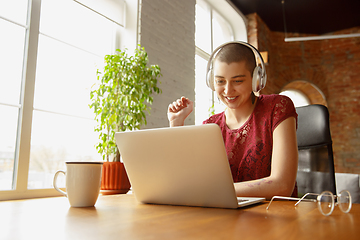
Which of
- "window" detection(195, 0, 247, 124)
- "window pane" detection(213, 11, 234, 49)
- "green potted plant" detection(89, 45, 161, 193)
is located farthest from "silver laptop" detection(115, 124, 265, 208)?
"window pane" detection(213, 11, 234, 49)

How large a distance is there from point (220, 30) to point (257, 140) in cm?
432

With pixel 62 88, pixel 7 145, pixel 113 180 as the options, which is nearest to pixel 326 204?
pixel 113 180

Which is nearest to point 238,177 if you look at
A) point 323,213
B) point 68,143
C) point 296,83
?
point 323,213

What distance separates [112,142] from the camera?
214cm

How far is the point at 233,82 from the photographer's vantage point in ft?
4.74

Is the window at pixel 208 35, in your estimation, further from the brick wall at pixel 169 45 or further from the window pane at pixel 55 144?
the window pane at pixel 55 144

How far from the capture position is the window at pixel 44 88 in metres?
2.02

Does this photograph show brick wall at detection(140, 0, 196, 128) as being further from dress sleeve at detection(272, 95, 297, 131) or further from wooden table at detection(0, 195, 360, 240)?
wooden table at detection(0, 195, 360, 240)

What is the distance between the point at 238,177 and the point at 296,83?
5.84 metres

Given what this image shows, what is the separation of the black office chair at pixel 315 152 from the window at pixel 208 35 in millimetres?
2007

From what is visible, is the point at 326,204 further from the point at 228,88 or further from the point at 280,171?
the point at 228,88

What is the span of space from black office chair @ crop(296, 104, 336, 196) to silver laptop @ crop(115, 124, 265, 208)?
91 cm

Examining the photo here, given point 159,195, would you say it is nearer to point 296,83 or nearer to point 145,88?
point 145,88

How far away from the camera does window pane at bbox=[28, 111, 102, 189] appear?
2184 mm
